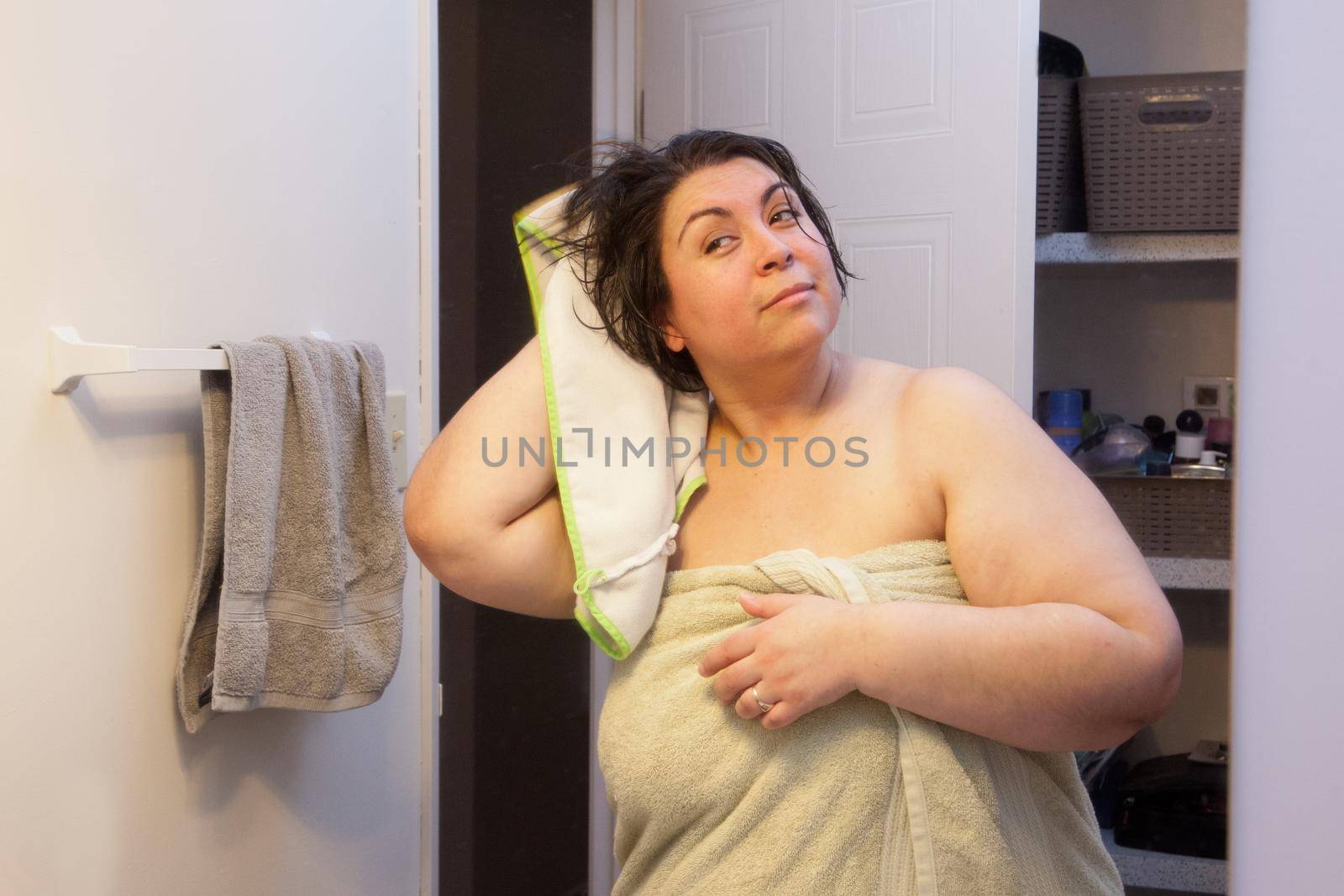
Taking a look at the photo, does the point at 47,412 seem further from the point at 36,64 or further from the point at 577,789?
the point at 577,789

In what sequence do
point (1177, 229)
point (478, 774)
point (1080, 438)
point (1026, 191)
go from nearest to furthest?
point (1177, 229)
point (1080, 438)
point (1026, 191)
point (478, 774)

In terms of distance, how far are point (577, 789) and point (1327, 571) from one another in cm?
186

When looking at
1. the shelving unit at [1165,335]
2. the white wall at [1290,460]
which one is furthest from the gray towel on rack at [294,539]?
the white wall at [1290,460]

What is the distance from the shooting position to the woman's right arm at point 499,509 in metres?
0.78

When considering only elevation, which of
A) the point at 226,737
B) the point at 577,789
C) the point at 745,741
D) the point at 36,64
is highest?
the point at 36,64

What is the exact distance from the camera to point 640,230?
0.85 m

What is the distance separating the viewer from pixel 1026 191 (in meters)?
1.49

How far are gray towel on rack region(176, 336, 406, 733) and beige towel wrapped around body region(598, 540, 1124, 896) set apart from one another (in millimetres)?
421

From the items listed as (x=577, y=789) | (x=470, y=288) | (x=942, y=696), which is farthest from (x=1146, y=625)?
(x=577, y=789)

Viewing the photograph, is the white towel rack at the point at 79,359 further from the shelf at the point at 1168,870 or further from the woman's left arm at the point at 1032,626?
the shelf at the point at 1168,870

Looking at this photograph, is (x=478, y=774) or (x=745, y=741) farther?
(x=478, y=774)

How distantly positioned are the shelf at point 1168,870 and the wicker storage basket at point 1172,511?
0.25 meters

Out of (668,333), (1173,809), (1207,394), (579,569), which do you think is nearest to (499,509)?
(579,569)

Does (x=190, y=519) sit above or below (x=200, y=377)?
below
